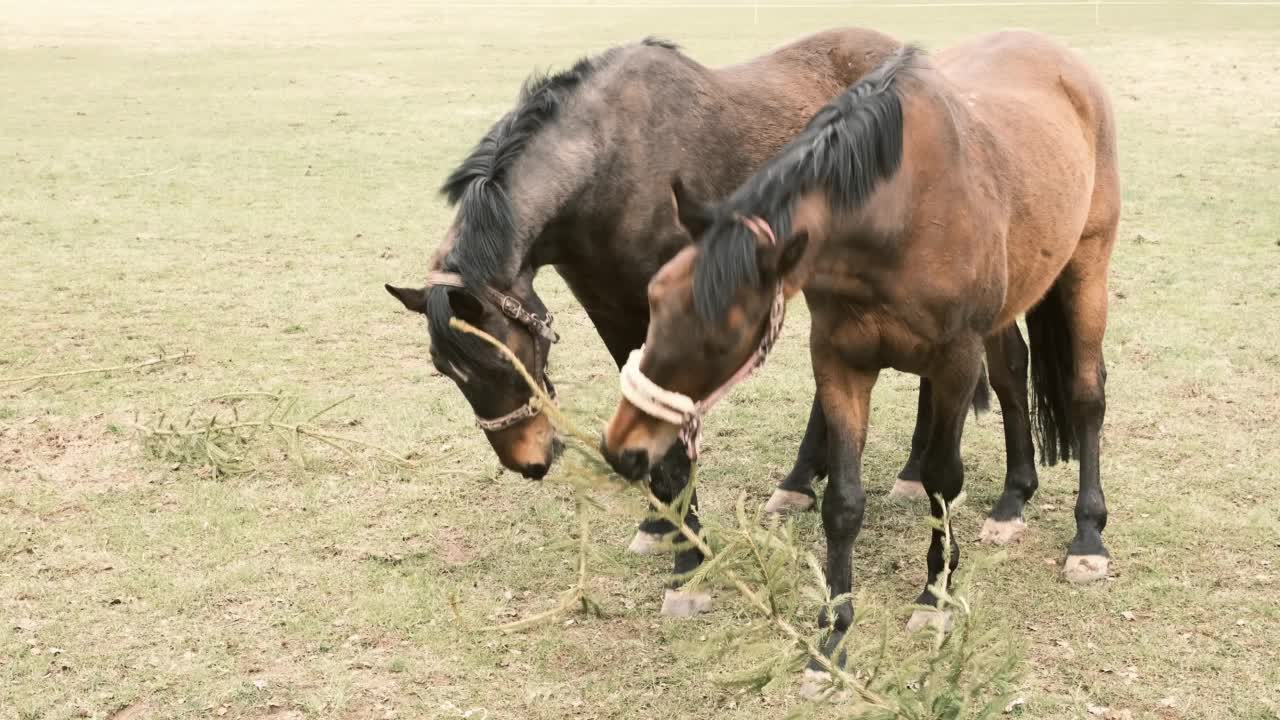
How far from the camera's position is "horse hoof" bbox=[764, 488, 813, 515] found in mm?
5723

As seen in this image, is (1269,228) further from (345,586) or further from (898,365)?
(345,586)

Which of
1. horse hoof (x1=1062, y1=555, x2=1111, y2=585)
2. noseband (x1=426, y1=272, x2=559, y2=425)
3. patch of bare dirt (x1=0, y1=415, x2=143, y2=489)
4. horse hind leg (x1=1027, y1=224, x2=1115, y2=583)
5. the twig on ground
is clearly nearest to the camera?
noseband (x1=426, y1=272, x2=559, y2=425)

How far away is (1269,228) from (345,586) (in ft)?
27.1

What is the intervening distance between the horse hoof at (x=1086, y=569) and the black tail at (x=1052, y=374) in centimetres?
76

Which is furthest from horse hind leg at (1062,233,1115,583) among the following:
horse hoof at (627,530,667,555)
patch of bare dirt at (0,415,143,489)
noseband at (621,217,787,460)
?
patch of bare dirt at (0,415,143,489)

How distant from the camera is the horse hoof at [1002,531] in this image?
533 cm

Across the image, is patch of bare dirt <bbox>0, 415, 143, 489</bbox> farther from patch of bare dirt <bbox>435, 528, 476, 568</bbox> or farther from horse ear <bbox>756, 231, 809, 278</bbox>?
horse ear <bbox>756, 231, 809, 278</bbox>

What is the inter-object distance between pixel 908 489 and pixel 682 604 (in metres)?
1.53

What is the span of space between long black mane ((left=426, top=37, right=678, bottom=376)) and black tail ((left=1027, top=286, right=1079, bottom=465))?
93.3 inches

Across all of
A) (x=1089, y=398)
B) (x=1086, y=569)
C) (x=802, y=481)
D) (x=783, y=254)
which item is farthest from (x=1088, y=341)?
(x=783, y=254)

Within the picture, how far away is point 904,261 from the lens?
13.0 ft

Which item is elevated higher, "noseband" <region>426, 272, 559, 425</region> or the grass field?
"noseband" <region>426, 272, 559, 425</region>

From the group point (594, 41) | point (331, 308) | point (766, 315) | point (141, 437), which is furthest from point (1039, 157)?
point (594, 41)

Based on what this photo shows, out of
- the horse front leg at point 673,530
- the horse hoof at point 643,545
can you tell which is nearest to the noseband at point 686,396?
the horse front leg at point 673,530
